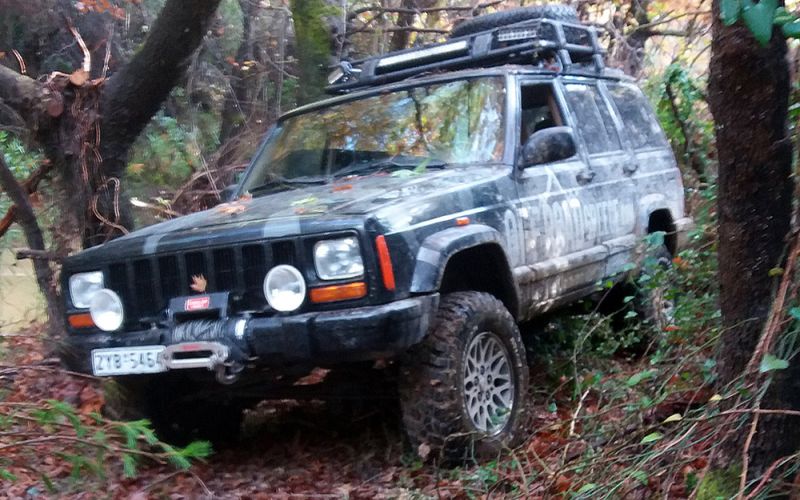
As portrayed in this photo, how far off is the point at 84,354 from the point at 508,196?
2.35 m

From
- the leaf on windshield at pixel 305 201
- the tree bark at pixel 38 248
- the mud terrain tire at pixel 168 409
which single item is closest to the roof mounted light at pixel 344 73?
the leaf on windshield at pixel 305 201

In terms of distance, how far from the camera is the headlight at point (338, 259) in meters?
3.71

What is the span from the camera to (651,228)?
21.8 ft

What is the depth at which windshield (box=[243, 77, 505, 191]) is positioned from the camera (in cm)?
493

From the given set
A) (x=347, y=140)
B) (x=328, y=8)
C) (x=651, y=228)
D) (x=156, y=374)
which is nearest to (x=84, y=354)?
(x=156, y=374)

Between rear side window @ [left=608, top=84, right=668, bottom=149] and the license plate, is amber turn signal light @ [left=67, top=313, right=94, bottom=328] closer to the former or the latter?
the license plate

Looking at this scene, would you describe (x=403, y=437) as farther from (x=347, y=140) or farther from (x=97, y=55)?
(x=97, y=55)

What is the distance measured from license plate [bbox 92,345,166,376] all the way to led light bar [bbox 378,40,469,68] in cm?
286

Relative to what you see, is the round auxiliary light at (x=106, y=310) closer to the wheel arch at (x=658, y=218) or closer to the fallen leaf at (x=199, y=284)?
the fallen leaf at (x=199, y=284)

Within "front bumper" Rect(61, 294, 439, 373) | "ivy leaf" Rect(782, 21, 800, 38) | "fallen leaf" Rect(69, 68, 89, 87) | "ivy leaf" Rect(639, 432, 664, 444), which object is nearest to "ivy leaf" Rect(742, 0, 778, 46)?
"ivy leaf" Rect(782, 21, 800, 38)

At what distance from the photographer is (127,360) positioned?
396 cm

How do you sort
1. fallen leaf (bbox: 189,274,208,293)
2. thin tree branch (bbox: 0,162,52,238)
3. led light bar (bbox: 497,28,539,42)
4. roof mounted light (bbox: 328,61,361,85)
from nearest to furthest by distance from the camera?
fallen leaf (bbox: 189,274,208,293)
led light bar (bbox: 497,28,539,42)
roof mounted light (bbox: 328,61,361,85)
thin tree branch (bbox: 0,162,52,238)

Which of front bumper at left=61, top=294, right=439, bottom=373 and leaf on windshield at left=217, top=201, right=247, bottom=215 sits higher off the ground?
leaf on windshield at left=217, top=201, right=247, bottom=215

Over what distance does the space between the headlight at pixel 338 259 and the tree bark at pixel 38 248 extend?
332 cm
